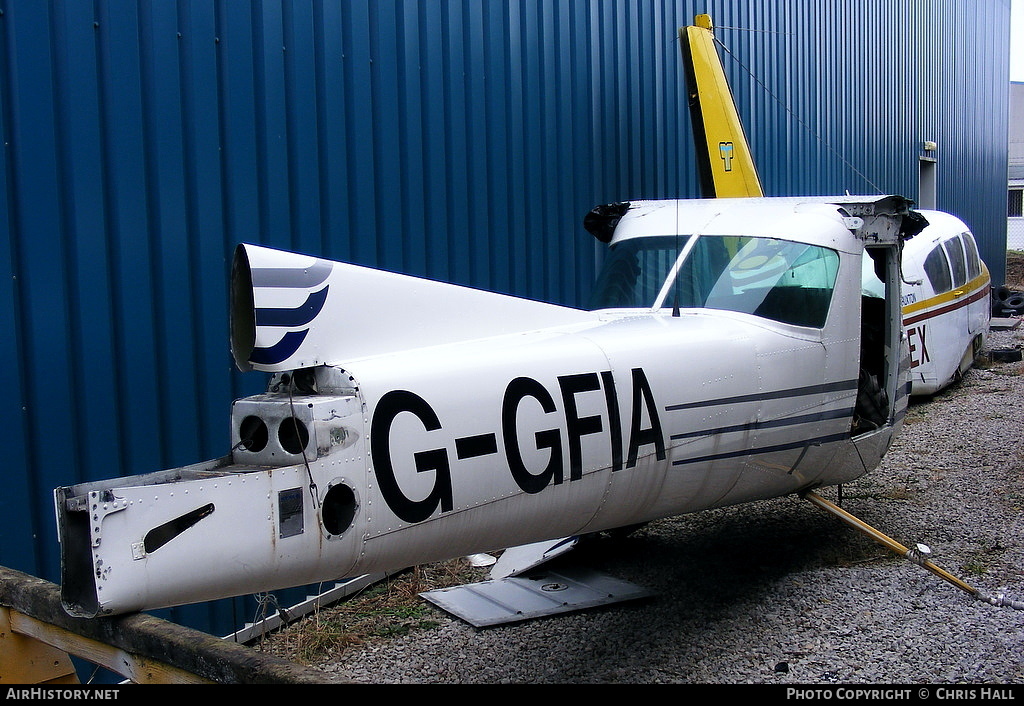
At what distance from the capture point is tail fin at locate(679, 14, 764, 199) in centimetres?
805

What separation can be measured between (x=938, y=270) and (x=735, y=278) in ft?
24.6

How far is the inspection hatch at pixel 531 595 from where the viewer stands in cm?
518

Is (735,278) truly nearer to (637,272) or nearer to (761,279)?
(761,279)

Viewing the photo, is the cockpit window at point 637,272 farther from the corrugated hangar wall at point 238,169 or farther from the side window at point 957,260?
the side window at point 957,260

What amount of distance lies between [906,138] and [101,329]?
15882mm

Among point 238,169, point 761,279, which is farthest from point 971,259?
point 238,169

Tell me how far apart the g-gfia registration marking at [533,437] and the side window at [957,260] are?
9.17 metres

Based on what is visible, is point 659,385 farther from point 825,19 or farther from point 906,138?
point 906,138

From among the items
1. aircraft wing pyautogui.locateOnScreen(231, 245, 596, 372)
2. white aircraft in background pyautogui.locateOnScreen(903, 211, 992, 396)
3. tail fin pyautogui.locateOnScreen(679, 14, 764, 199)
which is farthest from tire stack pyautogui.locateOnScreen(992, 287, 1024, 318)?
aircraft wing pyautogui.locateOnScreen(231, 245, 596, 372)

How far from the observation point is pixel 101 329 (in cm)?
462

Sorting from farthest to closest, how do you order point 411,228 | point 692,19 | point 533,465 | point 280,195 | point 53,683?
point 692,19
point 411,228
point 280,195
point 533,465
point 53,683

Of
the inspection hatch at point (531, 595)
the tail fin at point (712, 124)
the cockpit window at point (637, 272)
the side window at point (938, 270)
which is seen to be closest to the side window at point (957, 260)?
the side window at point (938, 270)

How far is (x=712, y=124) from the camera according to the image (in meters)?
8.09

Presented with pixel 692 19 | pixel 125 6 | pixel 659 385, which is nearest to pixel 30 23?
pixel 125 6
